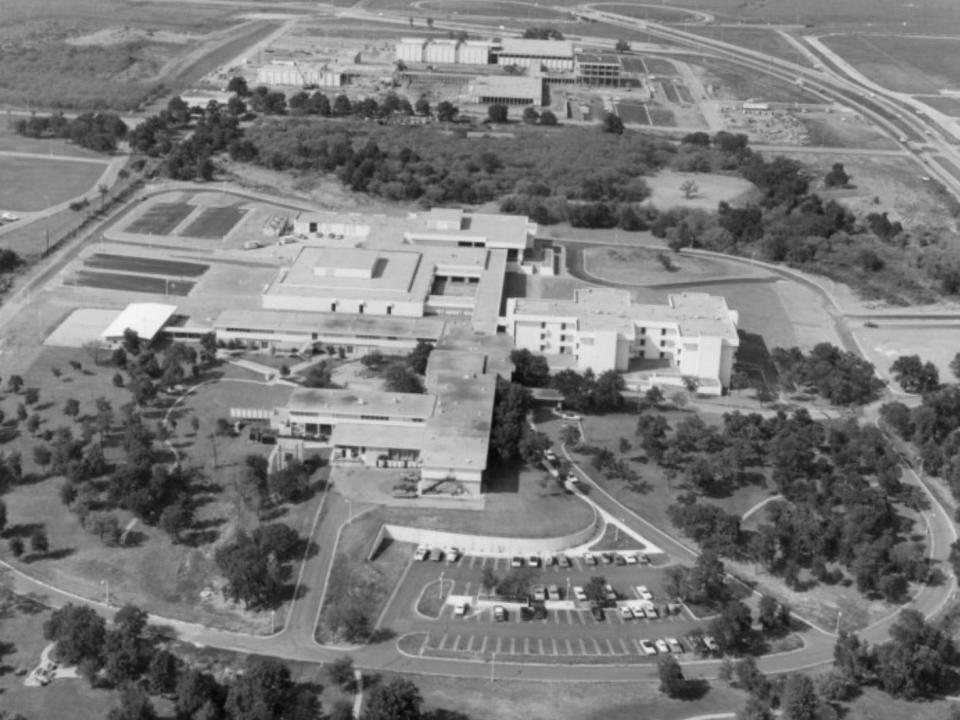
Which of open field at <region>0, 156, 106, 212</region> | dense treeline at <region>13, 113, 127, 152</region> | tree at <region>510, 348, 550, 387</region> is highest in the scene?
dense treeline at <region>13, 113, 127, 152</region>

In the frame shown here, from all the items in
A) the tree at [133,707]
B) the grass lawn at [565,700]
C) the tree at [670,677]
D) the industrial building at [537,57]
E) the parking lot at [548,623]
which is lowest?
the tree at [133,707]

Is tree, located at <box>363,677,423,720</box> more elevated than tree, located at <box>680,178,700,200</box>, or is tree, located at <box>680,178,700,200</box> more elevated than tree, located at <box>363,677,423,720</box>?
tree, located at <box>680,178,700,200</box>

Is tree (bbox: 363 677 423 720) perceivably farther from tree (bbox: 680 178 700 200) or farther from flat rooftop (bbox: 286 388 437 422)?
tree (bbox: 680 178 700 200)

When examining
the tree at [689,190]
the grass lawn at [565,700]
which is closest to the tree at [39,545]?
the grass lawn at [565,700]

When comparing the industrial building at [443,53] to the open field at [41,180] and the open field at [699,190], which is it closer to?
the open field at [699,190]

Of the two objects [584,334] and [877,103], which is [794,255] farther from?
[877,103]

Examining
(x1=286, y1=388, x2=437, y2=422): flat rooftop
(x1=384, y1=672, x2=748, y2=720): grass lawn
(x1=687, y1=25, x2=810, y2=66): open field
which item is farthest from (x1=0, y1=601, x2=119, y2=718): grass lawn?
(x1=687, y1=25, x2=810, y2=66): open field
